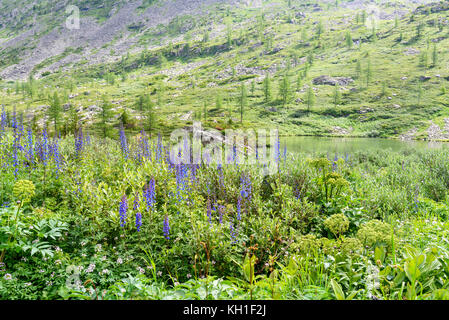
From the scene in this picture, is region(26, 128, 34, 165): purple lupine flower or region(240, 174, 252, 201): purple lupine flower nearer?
region(240, 174, 252, 201): purple lupine flower

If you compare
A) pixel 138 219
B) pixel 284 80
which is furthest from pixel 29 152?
pixel 284 80

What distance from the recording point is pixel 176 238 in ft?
11.4

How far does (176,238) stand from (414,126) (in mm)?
69800

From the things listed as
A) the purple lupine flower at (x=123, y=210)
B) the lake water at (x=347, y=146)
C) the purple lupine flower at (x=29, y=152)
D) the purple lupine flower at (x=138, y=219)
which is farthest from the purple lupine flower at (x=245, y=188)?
the lake water at (x=347, y=146)

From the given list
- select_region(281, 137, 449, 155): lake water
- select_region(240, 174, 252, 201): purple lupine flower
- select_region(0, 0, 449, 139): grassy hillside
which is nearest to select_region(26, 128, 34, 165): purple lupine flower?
select_region(240, 174, 252, 201): purple lupine flower

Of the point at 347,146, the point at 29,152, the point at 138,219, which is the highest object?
the point at 347,146

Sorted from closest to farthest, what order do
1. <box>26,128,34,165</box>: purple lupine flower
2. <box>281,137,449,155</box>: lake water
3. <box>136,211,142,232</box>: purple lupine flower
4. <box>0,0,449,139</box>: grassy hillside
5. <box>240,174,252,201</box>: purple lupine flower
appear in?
<box>136,211,142,232</box>: purple lupine flower < <box>240,174,252,201</box>: purple lupine flower < <box>26,128,34,165</box>: purple lupine flower < <box>281,137,449,155</box>: lake water < <box>0,0,449,139</box>: grassy hillside

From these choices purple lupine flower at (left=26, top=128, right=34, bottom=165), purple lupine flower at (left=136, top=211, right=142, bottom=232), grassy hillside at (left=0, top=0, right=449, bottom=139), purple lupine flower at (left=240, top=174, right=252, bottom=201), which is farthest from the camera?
grassy hillside at (left=0, top=0, right=449, bottom=139)

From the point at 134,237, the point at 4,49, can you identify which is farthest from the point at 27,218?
the point at 4,49

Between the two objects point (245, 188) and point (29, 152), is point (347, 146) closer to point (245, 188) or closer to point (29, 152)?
point (245, 188)

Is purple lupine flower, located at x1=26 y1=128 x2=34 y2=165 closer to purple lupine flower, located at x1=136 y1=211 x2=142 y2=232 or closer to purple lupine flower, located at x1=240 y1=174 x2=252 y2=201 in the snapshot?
purple lupine flower, located at x1=136 y1=211 x2=142 y2=232

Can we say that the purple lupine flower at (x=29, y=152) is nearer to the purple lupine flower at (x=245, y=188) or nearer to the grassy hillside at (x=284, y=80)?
the purple lupine flower at (x=245, y=188)

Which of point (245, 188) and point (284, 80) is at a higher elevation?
point (284, 80)
